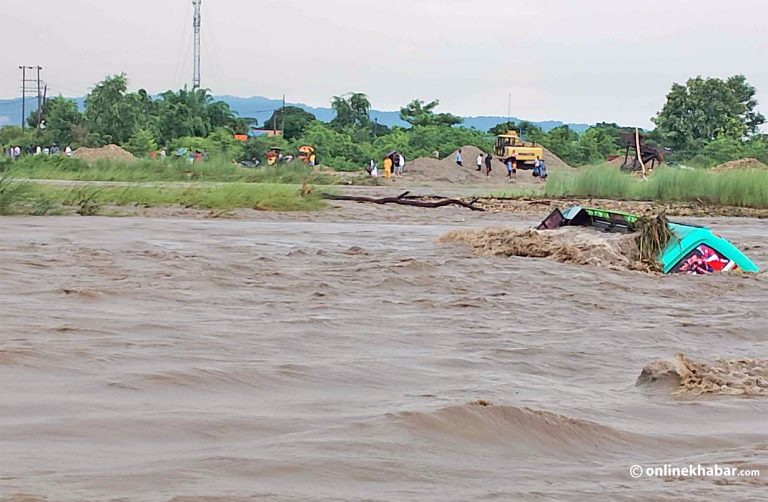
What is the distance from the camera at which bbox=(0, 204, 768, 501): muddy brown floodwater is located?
360cm

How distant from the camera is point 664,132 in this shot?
67688 millimetres

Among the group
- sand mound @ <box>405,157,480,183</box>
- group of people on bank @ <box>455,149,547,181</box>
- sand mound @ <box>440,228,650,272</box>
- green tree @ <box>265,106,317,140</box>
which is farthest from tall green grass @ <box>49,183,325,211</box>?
green tree @ <box>265,106,317,140</box>

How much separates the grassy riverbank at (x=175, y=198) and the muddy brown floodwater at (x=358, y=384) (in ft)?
29.1

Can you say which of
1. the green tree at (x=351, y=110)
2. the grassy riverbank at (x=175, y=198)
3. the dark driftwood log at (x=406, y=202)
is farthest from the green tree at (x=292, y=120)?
the grassy riverbank at (x=175, y=198)

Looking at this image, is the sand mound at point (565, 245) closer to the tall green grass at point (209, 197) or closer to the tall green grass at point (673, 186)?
the tall green grass at point (209, 197)

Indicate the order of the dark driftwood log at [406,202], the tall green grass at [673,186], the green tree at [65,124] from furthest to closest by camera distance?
the green tree at [65,124]
the tall green grass at [673,186]
the dark driftwood log at [406,202]

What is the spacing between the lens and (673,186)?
28234 mm

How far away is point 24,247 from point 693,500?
30.7 feet

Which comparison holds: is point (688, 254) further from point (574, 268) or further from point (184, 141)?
point (184, 141)

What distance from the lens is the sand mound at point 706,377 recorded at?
5434mm

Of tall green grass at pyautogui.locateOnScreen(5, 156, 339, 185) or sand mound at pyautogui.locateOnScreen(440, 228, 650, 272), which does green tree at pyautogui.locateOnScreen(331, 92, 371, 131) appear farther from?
sand mound at pyautogui.locateOnScreen(440, 228, 650, 272)

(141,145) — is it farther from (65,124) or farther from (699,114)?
(699,114)

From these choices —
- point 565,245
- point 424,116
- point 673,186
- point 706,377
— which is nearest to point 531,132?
point 424,116

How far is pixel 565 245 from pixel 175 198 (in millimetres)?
11244
